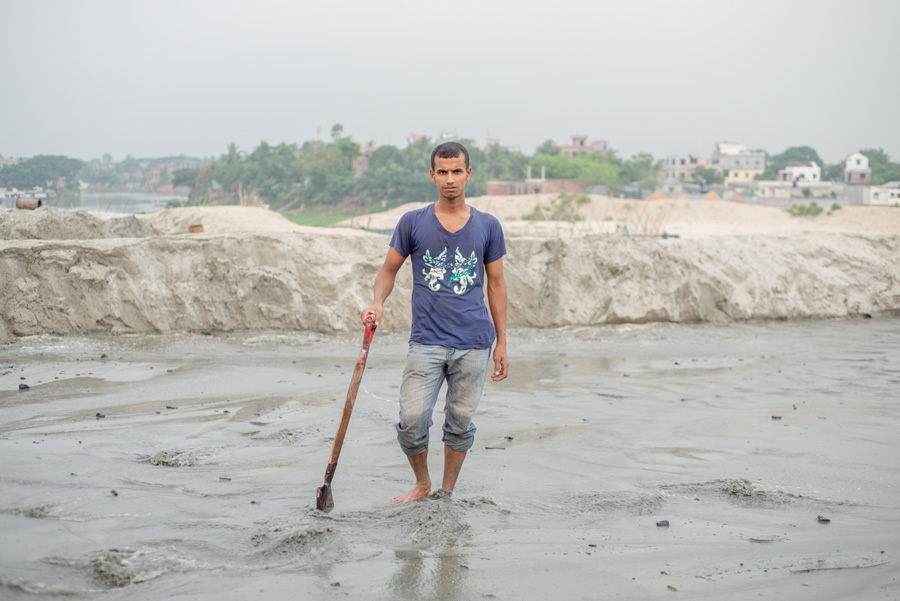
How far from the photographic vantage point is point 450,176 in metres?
3.55

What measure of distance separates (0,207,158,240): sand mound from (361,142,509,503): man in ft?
26.4

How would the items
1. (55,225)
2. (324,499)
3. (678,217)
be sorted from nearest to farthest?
(324,499), (55,225), (678,217)

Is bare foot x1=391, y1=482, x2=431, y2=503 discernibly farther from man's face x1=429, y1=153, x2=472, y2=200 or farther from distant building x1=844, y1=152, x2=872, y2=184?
distant building x1=844, y1=152, x2=872, y2=184

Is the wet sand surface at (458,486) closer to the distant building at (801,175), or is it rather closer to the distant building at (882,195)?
the distant building at (882,195)

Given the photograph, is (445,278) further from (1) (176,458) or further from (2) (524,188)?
(2) (524,188)

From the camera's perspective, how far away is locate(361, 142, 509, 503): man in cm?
355

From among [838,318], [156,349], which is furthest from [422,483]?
[838,318]

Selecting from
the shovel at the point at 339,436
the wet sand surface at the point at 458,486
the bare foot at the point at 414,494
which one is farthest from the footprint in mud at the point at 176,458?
the bare foot at the point at 414,494

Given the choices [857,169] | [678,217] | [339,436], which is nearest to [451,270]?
[339,436]

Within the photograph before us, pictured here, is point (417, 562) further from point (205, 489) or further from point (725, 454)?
point (725, 454)

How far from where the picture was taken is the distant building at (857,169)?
70375mm

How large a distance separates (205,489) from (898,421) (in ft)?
14.2

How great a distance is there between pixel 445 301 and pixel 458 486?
956mm

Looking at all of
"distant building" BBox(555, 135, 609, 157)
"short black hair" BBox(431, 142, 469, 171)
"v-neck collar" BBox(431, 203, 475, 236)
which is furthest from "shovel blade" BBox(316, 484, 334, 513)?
"distant building" BBox(555, 135, 609, 157)
